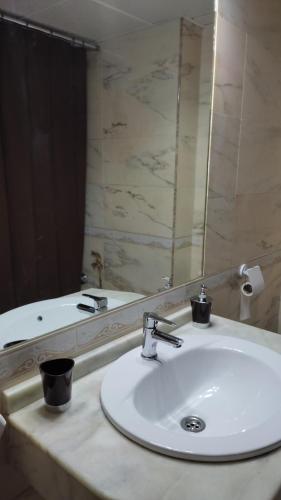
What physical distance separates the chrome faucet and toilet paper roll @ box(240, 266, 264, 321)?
70cm

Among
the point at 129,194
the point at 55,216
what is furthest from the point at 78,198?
the point at 129,194

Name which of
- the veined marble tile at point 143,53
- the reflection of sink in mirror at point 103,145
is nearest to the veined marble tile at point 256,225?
the reflection of sink in mirror at point 103,145

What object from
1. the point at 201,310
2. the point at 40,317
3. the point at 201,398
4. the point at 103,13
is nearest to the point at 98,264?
the point at 40,317

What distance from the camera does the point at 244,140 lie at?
1.45 m

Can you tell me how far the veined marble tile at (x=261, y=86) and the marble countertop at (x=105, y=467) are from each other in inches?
49.9

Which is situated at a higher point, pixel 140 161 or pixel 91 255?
pixel 140 161

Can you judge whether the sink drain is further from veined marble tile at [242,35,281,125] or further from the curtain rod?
veined marble tile at [242,35,281,125]

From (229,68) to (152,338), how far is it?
1.05 meters

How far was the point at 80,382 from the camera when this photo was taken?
0.88 meters

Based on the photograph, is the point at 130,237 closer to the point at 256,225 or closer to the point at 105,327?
the point at 105,327

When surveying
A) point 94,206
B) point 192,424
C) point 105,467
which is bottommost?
point 192,424

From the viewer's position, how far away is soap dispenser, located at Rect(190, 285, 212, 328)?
120cm

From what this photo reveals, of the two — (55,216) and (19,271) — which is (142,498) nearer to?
(19,271)

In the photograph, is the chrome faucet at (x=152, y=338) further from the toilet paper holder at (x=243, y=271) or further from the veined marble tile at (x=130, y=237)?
the toilet paper holder at (x=243, y=271)
